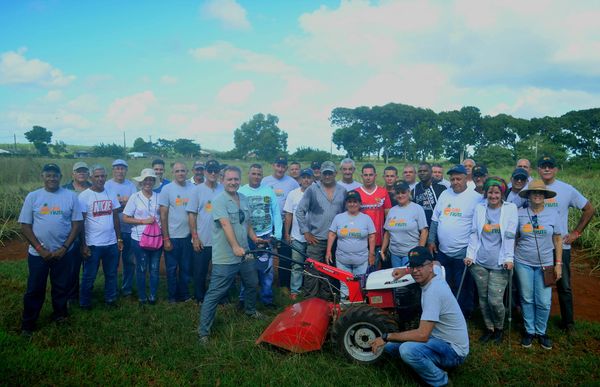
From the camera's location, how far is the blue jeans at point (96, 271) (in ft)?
17.9

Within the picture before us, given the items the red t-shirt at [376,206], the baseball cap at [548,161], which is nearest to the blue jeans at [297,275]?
the red t-shirt at [376,206]

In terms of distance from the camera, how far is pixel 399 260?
527 centimetres

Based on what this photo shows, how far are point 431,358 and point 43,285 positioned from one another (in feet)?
14.9

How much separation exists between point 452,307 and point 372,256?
1.73m

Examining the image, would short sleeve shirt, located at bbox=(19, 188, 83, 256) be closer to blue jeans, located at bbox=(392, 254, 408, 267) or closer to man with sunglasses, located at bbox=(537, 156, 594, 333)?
blue jeans, located at bbox=(392, 254, 408, 267)

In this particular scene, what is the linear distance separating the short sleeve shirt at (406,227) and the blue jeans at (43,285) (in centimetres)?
428

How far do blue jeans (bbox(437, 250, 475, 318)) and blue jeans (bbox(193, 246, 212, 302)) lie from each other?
3323mm

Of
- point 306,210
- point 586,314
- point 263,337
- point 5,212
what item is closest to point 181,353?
point 263,337

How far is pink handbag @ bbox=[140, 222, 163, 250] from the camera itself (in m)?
5.59

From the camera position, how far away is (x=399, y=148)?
1829 inches

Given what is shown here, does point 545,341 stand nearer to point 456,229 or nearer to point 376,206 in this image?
point 456,229

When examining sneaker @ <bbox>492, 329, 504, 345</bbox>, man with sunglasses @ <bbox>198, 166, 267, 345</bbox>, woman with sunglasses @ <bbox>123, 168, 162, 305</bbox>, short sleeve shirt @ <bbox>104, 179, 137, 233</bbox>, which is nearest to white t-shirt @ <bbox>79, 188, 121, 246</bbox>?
woman with sunglasses @ <bbox>123, 168, 162, 305</bbox>

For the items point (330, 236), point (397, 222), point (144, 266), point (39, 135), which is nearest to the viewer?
point (397, 222)

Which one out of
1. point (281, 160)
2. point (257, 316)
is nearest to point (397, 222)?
point (257, 316)
